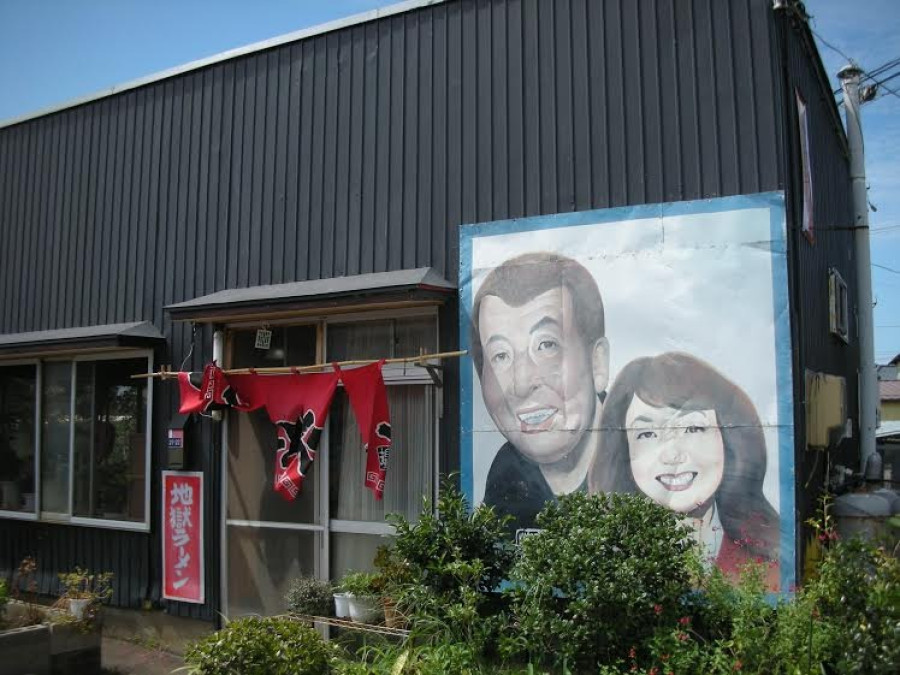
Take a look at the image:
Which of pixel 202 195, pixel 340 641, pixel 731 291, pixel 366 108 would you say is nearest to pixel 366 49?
pixel 366 108

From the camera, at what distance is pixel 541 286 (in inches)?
281

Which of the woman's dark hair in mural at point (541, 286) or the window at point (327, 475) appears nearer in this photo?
the woman's dark hair in mural at point (541, 286)

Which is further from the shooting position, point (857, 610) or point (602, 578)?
point (602, 578)

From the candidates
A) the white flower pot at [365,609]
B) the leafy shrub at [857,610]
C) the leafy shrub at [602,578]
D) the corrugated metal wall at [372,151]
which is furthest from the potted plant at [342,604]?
the leafy shrub at [857,610]

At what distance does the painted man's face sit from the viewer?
6855 mm

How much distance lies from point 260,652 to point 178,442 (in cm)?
396

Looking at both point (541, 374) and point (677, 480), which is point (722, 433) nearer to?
point (677, 480)

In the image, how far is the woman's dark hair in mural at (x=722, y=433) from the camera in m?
6.11

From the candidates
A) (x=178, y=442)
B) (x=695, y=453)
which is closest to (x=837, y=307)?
(x=695, y=453)

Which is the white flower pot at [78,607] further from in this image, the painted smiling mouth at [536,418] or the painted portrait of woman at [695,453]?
the painted portrait of woman at [695,453]

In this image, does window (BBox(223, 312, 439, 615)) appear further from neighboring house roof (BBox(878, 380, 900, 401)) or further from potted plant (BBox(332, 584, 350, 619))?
neighboring house roof (BBox(878, 380, 900, 401))

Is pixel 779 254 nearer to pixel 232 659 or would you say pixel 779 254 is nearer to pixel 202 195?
pixel 232 659

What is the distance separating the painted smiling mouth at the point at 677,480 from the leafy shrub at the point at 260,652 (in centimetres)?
291

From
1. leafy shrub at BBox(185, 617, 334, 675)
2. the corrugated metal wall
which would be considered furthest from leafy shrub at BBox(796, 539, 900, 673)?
leafy shrub at BBox(185, 617, 334, 675)
